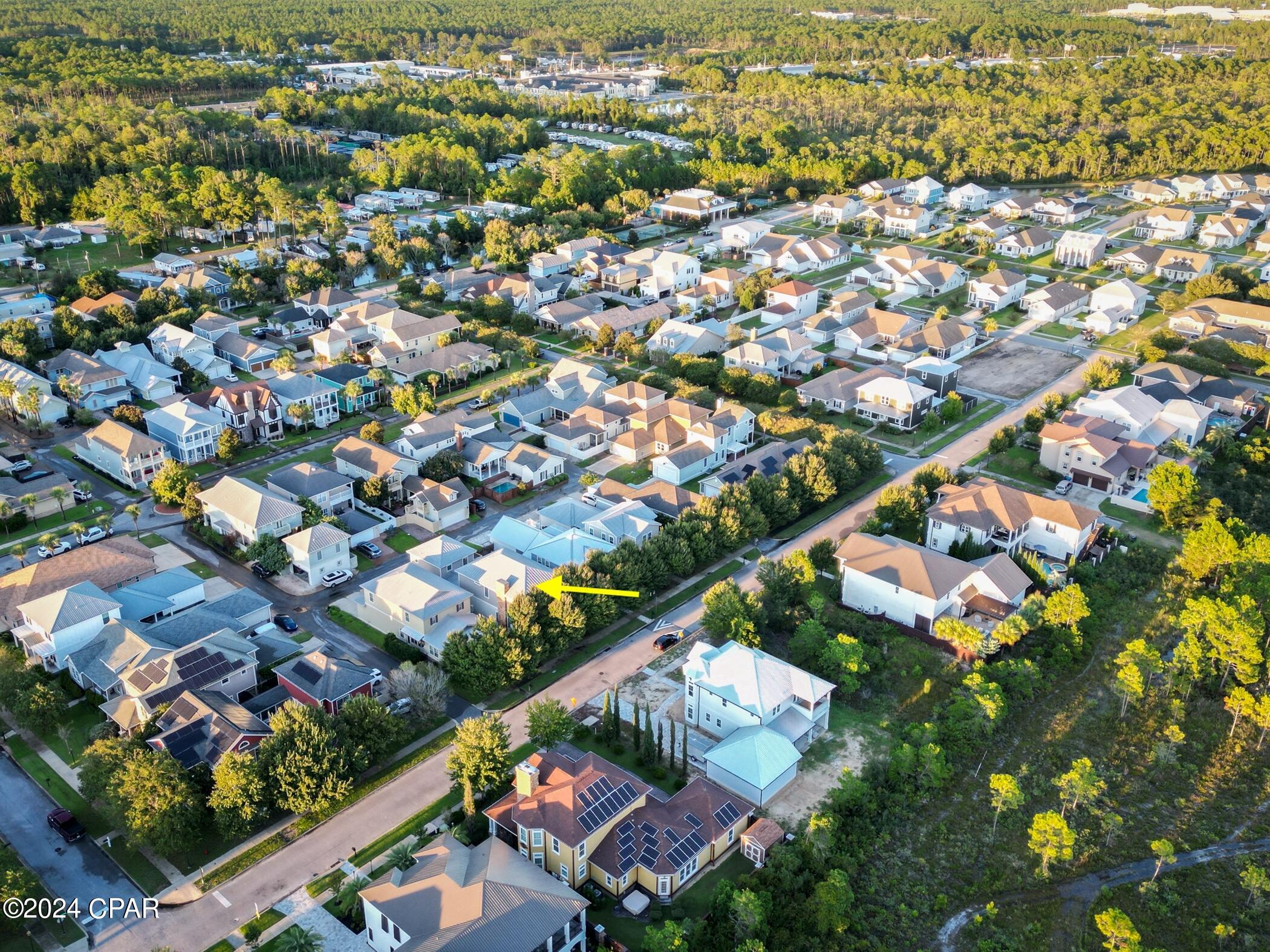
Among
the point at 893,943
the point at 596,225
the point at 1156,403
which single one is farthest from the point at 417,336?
the point at 893,943

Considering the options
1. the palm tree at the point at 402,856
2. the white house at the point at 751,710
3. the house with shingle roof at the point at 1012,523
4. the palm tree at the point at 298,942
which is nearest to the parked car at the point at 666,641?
the white house at the point at 751,710

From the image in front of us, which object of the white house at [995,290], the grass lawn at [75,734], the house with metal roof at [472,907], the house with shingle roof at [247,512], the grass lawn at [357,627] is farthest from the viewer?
the white house at [995,290]

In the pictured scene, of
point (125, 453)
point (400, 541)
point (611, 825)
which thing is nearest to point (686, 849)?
point (611, 825)

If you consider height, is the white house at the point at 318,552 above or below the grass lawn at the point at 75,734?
above

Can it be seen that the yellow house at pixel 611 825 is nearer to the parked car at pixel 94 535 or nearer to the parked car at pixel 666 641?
the parked car at pixel 666 641

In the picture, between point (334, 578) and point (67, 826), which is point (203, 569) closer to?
point (334, 578)

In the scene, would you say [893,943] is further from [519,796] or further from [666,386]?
[666,386]
